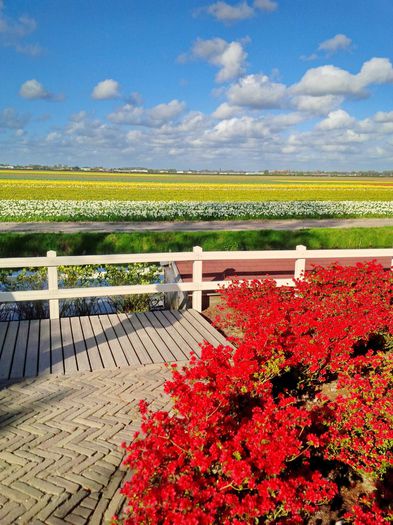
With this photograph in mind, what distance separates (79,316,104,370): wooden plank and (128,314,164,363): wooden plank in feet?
2.38

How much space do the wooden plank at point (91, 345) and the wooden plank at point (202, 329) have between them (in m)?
1.75

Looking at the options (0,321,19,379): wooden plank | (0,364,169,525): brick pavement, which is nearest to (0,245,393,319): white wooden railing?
(0,321,19,379): wooden plank

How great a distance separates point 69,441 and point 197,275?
4961 mm

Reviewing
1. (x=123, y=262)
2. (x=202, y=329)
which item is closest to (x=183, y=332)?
(x=202, y=329)

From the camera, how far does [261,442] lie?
11.1 ft

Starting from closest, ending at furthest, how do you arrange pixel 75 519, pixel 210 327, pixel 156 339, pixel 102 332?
pixel 75 519, pixel 156 339, pixel 102 332, pixel 210 327

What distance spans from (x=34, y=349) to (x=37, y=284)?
122 inches

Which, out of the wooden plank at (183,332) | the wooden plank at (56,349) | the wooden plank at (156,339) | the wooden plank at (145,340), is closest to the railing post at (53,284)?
the wooden plank at (56,349)

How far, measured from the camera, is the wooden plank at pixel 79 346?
6433 mm

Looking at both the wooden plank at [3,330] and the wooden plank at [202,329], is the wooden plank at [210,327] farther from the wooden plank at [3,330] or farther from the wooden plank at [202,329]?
the wooden plank at [3,330]

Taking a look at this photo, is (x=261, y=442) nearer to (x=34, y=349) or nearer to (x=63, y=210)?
(x=34, y=349)

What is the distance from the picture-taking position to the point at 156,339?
7551 mm

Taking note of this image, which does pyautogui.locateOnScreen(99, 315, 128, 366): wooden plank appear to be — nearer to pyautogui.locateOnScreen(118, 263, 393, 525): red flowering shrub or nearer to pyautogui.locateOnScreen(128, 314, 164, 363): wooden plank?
pyautogui.locateOnScreen(128, 314, 164, 363): wooden plank

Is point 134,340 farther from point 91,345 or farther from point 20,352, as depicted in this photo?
point 20,352
